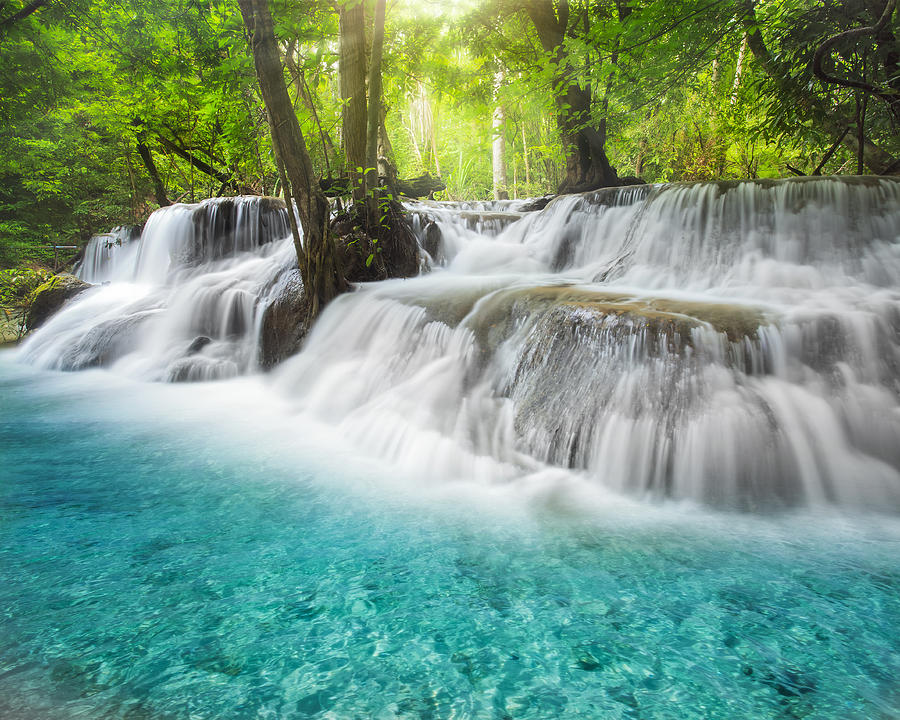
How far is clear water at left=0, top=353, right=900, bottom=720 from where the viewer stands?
125cm

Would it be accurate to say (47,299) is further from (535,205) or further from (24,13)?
(535,205)

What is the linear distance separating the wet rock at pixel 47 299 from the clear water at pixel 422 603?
817cm

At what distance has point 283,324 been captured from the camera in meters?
6.34

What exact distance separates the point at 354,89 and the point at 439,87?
467 centimetres

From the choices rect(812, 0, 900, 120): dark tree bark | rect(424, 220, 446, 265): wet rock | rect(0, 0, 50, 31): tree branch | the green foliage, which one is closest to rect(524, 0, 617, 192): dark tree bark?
rect(424, 220, 446, 265): wet rock

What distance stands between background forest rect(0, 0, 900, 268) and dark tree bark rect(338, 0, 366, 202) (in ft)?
0.82

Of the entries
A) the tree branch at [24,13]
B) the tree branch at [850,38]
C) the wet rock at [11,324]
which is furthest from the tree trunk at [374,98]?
the wet rock at [11,324]

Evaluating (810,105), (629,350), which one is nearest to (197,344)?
(629,350)

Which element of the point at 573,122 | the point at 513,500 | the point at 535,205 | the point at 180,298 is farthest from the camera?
the point at 535,205

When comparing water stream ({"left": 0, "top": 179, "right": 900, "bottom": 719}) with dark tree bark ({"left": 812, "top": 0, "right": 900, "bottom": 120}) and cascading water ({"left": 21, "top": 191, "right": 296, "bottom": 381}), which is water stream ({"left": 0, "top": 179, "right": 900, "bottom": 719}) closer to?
cascading water ({"left": 21, "top": 191, "right": 296, "bottom": 381})

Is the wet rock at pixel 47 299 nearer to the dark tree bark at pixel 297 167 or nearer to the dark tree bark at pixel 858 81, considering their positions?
the dark tree bark at pixel 297 167

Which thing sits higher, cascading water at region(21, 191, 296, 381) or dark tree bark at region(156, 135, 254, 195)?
dark tree bark at region(156, 135, 254, 195)

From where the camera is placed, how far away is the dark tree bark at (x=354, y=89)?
6.46 metres

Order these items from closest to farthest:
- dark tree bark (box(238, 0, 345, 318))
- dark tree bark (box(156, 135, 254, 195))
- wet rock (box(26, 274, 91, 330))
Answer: dark tree bark (box(238, 0, 345, 318))
wet rock (box(26, 274, 91, 330))
dark tree bark (box(156, 135, 254, 195))
